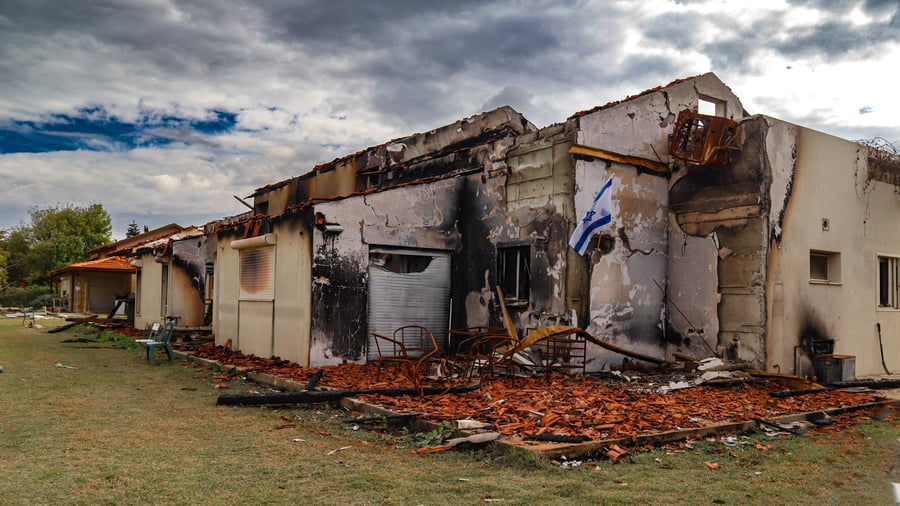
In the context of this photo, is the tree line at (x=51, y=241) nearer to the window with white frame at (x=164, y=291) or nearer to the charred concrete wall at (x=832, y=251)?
the window with white frame at (x=164, y=291)

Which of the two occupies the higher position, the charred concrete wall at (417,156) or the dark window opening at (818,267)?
the charred concrete wall at (417,156)

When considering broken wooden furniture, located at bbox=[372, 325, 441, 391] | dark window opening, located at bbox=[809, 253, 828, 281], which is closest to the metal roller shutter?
broken wooden furniture, located at bbox=[372, 325, 441, 391]

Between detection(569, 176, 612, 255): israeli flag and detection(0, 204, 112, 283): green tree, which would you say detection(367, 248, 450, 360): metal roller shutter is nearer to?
detection(569, 176, 612, 255): israeli flag

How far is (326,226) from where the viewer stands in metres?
12.5

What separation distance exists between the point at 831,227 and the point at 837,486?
889 centimetres

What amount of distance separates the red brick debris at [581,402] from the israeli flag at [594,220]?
2.40 meters

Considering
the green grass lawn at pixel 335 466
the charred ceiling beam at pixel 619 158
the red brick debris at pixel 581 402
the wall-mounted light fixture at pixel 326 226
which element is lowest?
the green grass lawn at pixel 335 466

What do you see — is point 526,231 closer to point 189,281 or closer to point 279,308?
point 279,308

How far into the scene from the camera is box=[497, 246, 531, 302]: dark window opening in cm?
1306

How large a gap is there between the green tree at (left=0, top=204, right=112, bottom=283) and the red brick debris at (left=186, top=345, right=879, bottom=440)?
56164mm

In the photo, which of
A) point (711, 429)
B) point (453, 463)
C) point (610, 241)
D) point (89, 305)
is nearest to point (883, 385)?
point (610, 241)

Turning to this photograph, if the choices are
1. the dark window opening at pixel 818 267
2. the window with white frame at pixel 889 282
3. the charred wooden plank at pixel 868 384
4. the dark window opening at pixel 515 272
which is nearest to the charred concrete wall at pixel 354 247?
the dark window opening at pixel 515 272

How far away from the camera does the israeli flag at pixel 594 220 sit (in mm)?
12070

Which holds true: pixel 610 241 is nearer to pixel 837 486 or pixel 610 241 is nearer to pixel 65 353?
pixel 837 486
